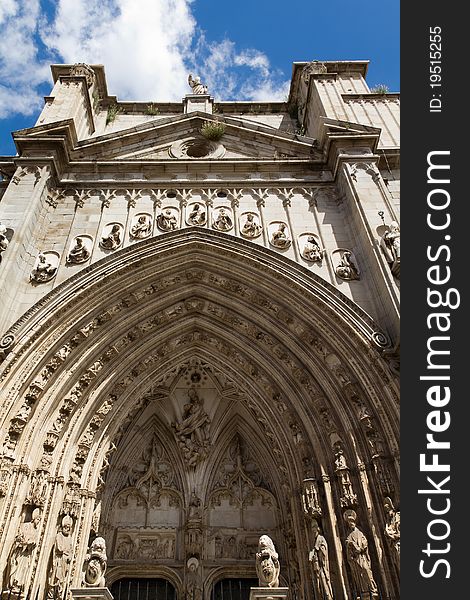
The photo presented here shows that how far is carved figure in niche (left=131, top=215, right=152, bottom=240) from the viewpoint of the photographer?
10.9m

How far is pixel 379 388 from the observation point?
8367 millimetres

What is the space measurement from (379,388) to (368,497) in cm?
178

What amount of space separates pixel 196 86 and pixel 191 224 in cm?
865

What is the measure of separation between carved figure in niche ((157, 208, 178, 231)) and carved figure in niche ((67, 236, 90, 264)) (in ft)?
5.69

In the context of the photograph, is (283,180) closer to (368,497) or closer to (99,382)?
(99,382)

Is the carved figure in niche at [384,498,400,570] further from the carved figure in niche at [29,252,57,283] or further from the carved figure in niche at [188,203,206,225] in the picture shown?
the carved figure in niche at [29,252,57,283]

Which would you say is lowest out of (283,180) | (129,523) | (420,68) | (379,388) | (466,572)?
(466,572)

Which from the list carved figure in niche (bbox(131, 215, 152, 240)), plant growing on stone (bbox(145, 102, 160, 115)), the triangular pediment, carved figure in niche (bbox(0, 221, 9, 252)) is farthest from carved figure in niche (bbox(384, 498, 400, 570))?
plant growing on stone (bbox(145, 102, 160, 115))

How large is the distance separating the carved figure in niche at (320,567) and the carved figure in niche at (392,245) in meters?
4.90

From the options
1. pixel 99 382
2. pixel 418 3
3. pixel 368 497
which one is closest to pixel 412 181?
pixel 418 3

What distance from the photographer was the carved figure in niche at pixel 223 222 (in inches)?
438

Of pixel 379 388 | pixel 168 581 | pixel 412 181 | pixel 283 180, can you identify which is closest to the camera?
pixel 412 181

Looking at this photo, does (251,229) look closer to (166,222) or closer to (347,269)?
(166,222)

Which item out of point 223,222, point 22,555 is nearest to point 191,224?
point 223,222
